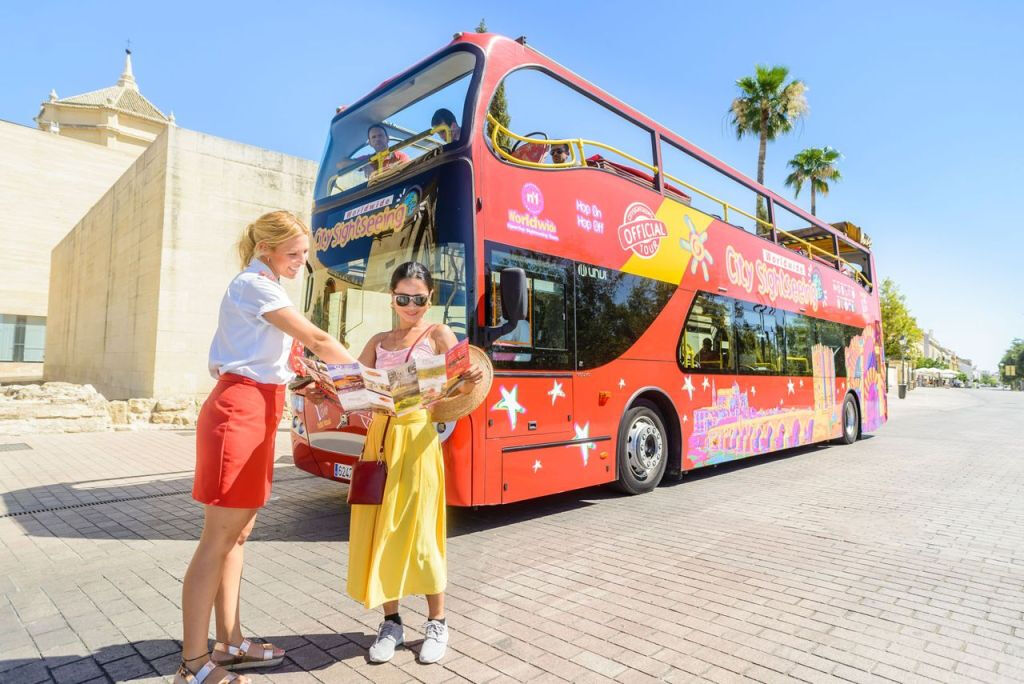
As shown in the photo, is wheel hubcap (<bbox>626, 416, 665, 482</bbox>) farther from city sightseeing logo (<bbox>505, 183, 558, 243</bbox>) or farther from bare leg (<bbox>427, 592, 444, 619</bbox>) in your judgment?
bare leg (<bbox>427, 592, 444, 619</bbox>)

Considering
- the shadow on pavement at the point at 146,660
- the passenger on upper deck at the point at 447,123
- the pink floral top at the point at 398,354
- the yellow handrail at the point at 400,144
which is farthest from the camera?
the yellow handrail at the point at 400,144

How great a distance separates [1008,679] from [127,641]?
415 cm

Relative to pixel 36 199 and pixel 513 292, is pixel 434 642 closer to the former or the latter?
pixel 513 292

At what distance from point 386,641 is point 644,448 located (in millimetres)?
4280

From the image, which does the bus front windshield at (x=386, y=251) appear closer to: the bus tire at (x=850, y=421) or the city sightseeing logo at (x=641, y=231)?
the city sightseeing logo at (x=641, y=231)

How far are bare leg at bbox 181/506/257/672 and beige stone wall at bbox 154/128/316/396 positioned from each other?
11668 mm

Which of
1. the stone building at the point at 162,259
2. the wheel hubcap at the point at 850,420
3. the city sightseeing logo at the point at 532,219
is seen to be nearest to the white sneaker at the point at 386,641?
the city sightseeing logo at the point at 532,219

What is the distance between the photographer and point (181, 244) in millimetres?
12883

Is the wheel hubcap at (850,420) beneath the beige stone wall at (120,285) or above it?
beneath

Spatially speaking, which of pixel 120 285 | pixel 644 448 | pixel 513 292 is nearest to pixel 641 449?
pixel 644 448

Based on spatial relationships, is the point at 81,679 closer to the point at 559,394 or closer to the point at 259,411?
the point at 259,411

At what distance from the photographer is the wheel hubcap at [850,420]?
11868 millimetres

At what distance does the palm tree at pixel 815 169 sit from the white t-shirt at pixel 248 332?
33.8 meters

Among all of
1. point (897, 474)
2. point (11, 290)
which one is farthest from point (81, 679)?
point (11, 290)
